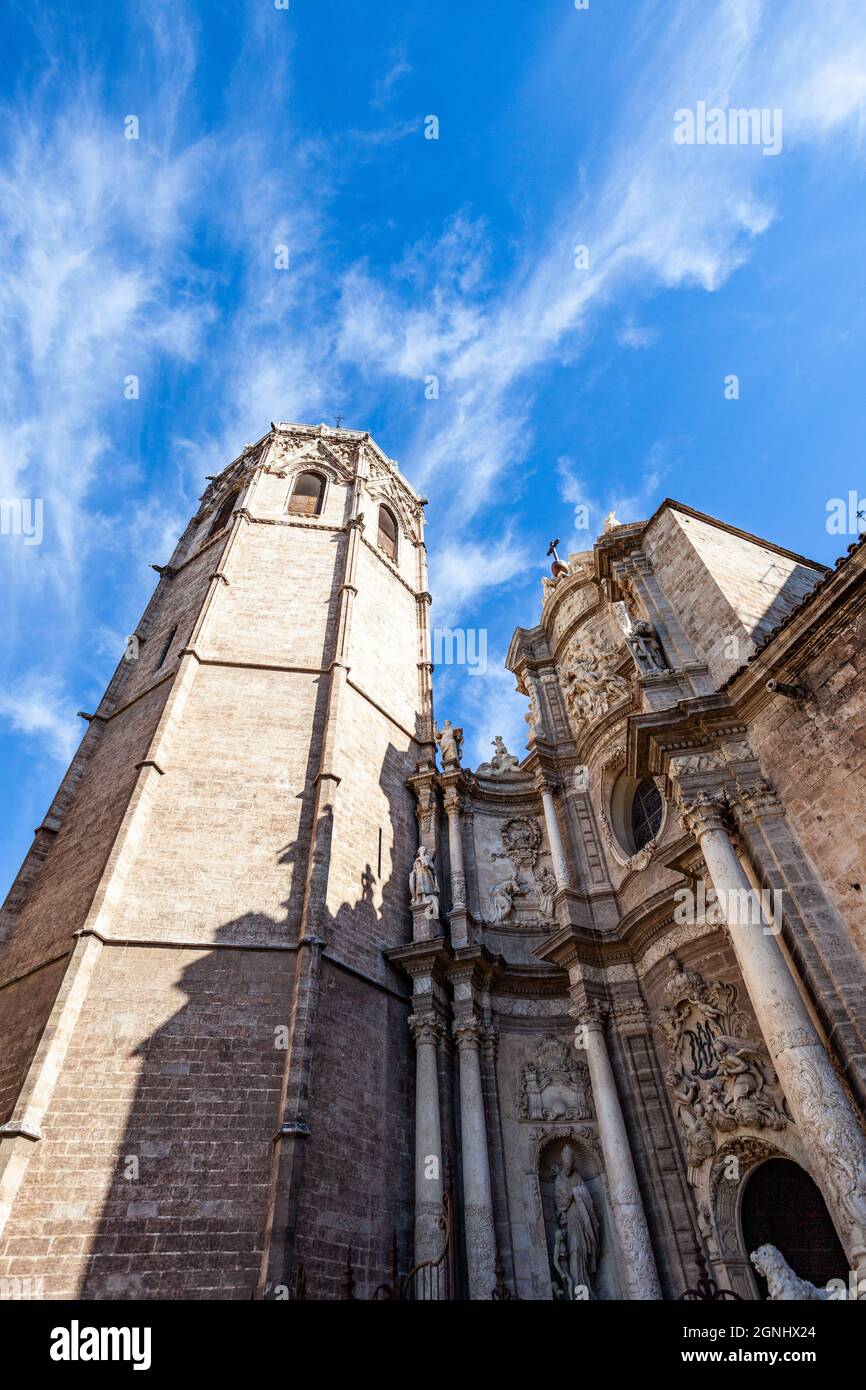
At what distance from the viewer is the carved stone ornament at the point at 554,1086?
12.2m

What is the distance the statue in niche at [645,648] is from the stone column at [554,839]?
3976 millimetres

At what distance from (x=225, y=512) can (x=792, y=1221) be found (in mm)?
22105

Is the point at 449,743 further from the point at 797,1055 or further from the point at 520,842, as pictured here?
the point at 797,1055

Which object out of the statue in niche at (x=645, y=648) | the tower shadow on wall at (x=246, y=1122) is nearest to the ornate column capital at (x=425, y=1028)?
the tower shadow on wall at (x=246, y=1122)

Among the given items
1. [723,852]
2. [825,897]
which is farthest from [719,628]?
[825,897]

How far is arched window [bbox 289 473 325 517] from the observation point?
2328 centimetres

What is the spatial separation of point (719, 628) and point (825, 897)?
4905 mm

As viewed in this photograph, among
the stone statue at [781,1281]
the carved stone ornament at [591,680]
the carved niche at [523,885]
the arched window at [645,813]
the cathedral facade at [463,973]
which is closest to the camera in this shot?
the stone statue at [781,1281]

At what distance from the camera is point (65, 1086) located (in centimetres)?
998

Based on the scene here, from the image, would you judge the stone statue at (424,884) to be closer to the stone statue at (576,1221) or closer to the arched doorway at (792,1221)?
the stone statue at (576,1221)

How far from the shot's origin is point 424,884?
14703mm

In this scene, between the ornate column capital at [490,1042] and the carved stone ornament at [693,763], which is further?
the ornate column capital at [490,1042]

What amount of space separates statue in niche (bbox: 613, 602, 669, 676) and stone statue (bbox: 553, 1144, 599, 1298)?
24.8 ft

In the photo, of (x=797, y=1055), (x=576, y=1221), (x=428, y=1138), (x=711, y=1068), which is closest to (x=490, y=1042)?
(x=428, y=1138)
